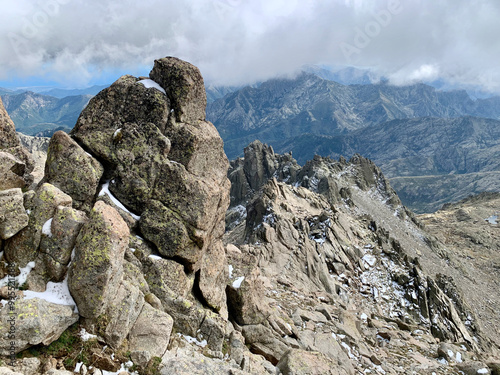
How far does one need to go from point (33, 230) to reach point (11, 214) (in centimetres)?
107

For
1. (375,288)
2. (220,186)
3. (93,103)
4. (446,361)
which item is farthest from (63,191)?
(375,288)

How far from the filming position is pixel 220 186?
21594mm

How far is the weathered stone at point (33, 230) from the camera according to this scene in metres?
13.2

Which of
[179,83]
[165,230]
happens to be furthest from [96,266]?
[179,83]

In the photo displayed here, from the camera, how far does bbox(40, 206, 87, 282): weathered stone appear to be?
1327 centimetres

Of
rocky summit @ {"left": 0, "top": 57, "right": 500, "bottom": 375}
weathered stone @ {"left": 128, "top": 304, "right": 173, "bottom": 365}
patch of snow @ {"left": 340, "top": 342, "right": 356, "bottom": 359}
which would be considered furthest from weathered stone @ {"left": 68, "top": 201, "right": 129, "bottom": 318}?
patch of snow @ {"left": 340, "top": 342, "right": 356, "bottom": 359}

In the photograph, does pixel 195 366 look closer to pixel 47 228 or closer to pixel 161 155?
pixel 47 228

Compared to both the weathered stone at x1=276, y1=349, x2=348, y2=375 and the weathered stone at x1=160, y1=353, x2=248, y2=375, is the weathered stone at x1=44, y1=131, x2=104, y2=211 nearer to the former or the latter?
the weathered stone at x1=160, y1=353, x2=248, y2=375

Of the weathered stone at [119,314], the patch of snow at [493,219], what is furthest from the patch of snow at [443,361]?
the patch of snow at [493,219]

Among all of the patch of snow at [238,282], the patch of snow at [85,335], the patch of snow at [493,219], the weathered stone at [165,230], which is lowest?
the patch of snow at [85,335]

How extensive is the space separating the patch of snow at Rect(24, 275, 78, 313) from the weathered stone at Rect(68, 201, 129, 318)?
333 millimetres

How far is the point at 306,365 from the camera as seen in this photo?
1738 centimetres

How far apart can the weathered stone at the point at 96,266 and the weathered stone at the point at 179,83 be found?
32.0 ft

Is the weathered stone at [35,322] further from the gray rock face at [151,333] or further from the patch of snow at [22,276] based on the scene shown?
the gray rock face at [151,333]
